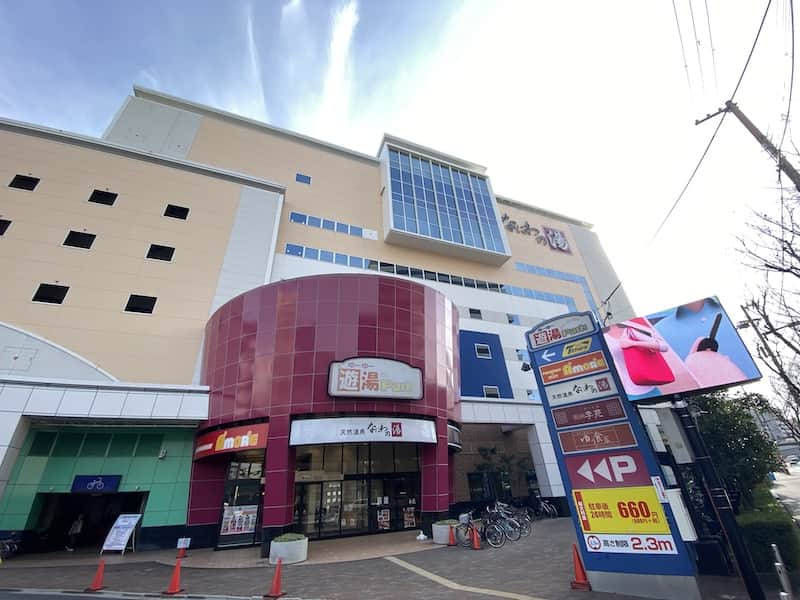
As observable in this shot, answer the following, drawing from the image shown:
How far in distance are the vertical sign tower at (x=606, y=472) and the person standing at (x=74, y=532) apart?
2202cm

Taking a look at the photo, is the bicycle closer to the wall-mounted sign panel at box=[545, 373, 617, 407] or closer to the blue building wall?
the wall-mounted sign panel at box=[545, 373, 617, 407]

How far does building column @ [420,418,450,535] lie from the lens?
1573cm

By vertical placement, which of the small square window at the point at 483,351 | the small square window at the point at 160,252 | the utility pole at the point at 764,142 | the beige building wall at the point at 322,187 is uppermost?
the beige building wall at the point at 322,187

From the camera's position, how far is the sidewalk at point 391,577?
7953 mm

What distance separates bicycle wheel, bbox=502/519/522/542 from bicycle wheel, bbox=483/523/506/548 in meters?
0.40

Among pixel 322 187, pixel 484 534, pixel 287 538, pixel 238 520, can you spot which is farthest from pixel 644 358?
pixel 322 187

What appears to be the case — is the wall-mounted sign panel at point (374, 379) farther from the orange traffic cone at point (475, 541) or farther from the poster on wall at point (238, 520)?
the poster on wall at point (238, 520)

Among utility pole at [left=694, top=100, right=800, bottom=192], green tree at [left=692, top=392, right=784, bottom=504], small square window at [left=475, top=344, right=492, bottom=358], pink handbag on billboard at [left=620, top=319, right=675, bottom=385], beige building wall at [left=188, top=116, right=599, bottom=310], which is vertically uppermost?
beige building wall at [left=188, top=116, right=599, bottom=310]

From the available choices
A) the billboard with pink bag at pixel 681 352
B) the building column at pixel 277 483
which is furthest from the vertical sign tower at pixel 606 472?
the building column at pixel 277 483

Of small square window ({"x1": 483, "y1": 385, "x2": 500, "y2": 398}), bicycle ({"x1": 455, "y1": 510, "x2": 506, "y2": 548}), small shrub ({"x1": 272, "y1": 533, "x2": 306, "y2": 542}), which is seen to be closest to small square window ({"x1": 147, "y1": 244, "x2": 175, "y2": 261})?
small shrub ({"x1": 272, "y1": 533, "x2": 306, "y2": 542})

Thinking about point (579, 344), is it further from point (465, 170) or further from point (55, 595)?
point (465, 170)

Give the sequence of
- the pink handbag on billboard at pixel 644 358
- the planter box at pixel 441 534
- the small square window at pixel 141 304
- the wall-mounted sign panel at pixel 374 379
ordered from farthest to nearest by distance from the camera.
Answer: the small square window at pixel 141 304, the wall-mounted sign panel at pixel 374 379, the planter box at pixel 441 534, the pink handbag on billboard at pixel 644 358

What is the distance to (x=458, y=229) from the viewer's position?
116ft

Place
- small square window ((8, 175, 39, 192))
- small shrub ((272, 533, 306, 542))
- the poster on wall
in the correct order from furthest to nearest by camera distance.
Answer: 1. small square window ((8, 175, 39, 192))
2. the poster on wall
3. small shrub ((272, 533, 306, 542))
